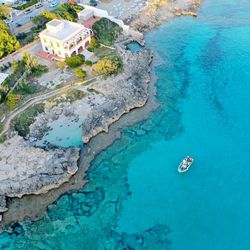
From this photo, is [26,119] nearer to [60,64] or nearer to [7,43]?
[60,64]

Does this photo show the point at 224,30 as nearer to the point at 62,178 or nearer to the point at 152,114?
the point at 152,114

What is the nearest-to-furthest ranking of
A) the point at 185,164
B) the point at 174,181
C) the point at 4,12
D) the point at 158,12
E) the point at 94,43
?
the point at 174,181
the point at 185,164
the point at 94,43
the point at 4,12
the point at 158,12

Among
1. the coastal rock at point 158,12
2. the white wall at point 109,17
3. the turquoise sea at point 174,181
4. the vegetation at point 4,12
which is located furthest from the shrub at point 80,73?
the vegetation at point 4,12

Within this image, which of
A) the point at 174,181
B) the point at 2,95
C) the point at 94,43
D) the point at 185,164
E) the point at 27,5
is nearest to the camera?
the point at 174,181

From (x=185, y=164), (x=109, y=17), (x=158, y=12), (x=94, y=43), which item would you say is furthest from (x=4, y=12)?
(x=185, y=164)

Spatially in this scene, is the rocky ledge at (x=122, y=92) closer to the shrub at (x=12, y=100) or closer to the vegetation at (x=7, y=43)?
the shrub at (x=12, y=100)

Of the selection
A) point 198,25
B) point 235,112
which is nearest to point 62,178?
point 235,112

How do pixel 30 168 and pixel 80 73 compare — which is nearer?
pixel 30 168
